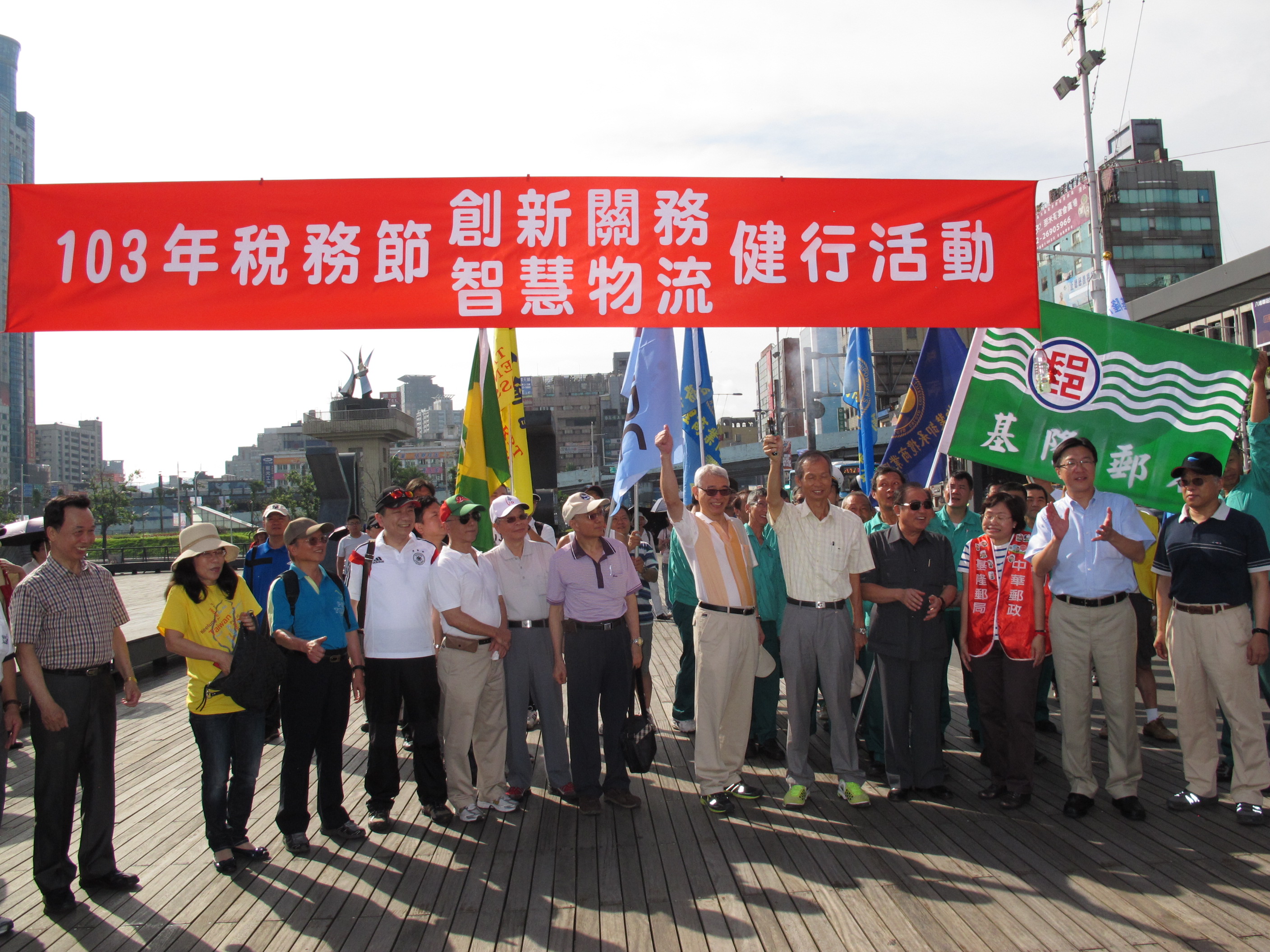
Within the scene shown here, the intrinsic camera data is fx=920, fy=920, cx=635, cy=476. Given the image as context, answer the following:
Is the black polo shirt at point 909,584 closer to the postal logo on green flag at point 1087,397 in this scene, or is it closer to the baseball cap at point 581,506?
the postal logo on green flag at point 1087,397

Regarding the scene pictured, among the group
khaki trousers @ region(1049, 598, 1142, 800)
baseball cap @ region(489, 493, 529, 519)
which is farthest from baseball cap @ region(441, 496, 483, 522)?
khaki trousers @ region(1049, 598, 1142, 800)

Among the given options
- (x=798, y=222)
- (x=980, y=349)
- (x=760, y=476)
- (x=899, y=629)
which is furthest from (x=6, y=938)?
(x=760, y=476)

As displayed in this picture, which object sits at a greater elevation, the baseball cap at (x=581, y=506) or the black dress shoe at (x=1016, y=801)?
the baseball cap at (x=581, y=506)

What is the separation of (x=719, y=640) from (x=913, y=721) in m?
1.17

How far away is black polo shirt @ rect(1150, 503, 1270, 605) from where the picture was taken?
4.64 meters

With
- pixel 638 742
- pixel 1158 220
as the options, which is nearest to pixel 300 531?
pixel 638 742

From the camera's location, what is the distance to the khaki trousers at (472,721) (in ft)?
16.3

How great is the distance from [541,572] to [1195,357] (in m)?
4.34

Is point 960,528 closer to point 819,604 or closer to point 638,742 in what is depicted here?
point 819,604

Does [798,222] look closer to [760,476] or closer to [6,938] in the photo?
Result: [6,938]

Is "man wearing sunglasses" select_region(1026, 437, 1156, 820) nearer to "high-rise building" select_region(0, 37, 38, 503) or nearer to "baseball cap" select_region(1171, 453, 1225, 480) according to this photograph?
"baseball cap" select_region(1171, 453, 1225, 480)

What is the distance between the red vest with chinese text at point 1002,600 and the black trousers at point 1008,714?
0.22 feet

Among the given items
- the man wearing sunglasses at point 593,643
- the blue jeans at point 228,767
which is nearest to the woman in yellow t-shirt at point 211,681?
the blue jeans at point 228,767

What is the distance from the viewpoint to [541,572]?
17.5 ft
